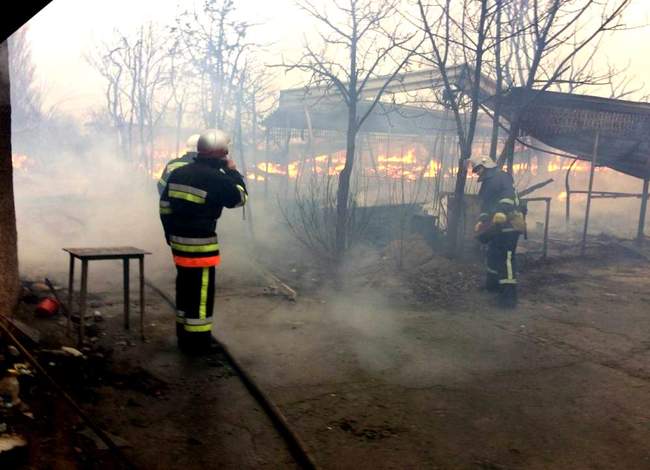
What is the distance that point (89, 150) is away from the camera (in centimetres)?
2989

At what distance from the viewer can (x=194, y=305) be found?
4.18m

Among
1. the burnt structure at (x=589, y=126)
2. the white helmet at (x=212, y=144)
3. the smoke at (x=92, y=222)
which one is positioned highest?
the burnt structure at (x=589, y=126)

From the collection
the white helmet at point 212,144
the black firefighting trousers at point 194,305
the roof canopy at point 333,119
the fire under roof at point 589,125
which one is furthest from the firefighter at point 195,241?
the roof canopy at point 333,119

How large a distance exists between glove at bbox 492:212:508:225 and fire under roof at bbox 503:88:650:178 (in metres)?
3.05

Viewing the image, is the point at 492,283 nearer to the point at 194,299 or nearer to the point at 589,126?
the point at 194,299

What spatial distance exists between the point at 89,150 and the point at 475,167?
92.5 ft

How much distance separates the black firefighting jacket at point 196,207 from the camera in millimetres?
4191

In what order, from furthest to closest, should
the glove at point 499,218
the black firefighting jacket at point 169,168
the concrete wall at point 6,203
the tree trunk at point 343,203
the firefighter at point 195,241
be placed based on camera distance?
the tree trunk at point 343,203 < the glove at point 499,218 < the black firefighting jacket at point 169,168 < the firefighter at point 195,241 < the concrete wall at point 6,203

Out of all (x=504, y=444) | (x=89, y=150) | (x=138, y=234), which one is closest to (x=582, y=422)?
(x=504, y=444)

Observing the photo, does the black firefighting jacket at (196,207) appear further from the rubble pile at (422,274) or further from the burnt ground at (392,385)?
Answer: the rubble pile at (422,274)

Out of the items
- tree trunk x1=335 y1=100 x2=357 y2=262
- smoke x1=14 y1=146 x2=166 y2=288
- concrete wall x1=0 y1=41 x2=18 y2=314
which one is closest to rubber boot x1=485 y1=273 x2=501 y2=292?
tree trunk x1=335 y1=100 x2=357 y2=262

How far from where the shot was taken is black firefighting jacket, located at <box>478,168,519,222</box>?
642 cm

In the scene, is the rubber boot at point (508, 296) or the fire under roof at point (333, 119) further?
the fire under roof at point (333, 119)

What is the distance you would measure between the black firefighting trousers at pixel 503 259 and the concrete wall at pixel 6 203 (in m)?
5.18
